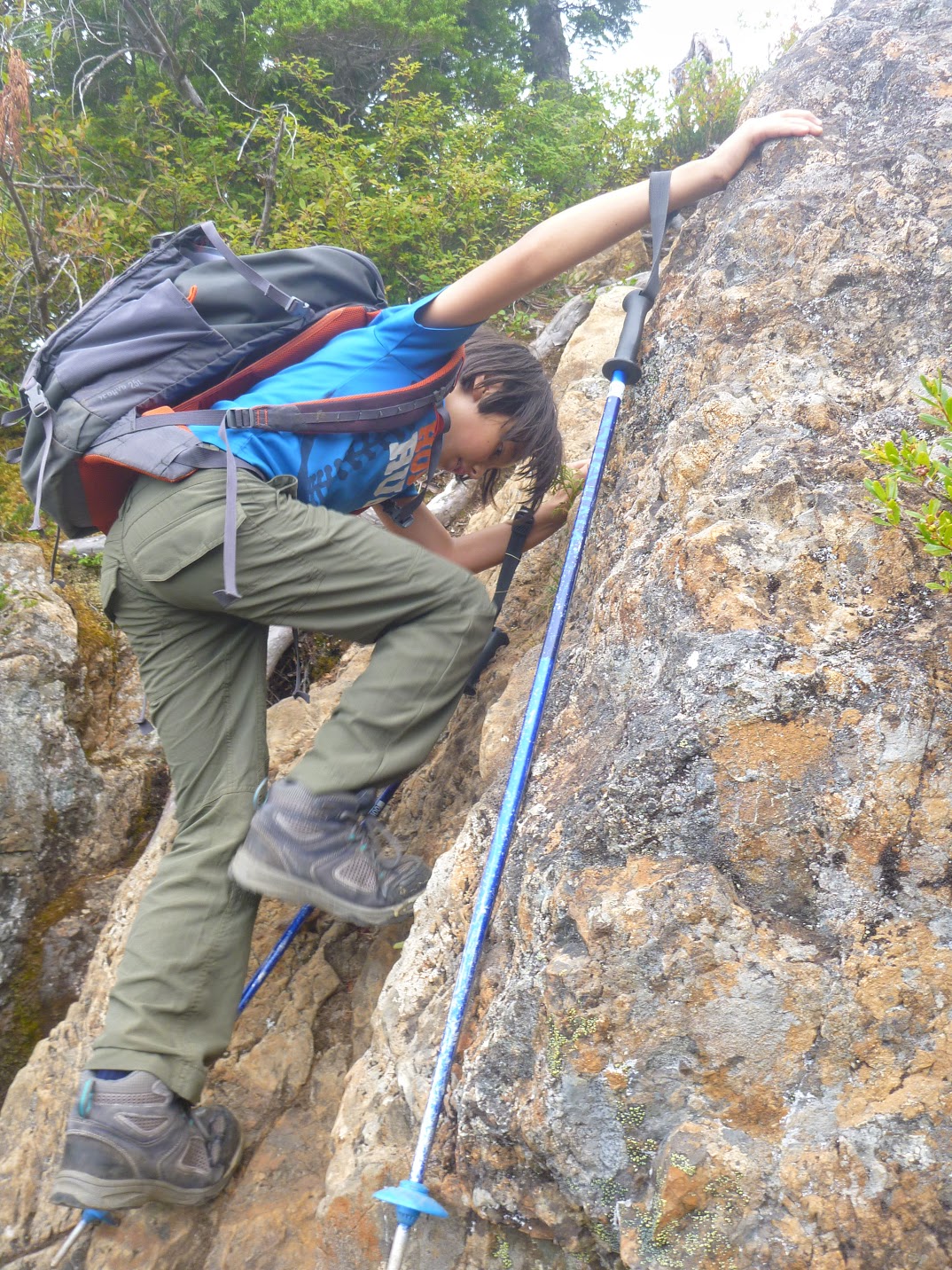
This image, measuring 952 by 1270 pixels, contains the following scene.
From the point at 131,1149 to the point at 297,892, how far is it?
93 cm

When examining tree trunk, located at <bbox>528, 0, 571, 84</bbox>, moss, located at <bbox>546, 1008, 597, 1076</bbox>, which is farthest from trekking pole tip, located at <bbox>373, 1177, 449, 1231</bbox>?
tree trunk, located at <bbox>528, 0, 571, 84</bbox>

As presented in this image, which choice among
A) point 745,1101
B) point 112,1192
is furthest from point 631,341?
point 112,1192

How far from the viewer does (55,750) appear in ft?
16.1

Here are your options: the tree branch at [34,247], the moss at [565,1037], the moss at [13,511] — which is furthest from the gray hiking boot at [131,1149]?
the tree branch at [34,247]

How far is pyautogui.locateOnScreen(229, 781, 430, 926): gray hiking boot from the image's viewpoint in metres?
2.99

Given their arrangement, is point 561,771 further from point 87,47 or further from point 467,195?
point 87,47

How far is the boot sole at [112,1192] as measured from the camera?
2.77 meters

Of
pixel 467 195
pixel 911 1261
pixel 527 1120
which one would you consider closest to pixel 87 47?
pixel 467 195

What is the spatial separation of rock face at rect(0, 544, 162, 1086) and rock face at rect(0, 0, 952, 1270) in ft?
3.73

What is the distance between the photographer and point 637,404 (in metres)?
3.73

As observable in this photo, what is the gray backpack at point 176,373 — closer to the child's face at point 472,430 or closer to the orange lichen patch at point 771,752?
the child's face at point 472,430

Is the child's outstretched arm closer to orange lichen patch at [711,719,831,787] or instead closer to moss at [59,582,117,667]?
orange lichen patch at [711,719,831,787]

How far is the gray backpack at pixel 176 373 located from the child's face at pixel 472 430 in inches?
13.7

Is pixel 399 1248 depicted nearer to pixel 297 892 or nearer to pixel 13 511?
pixel 297 892
